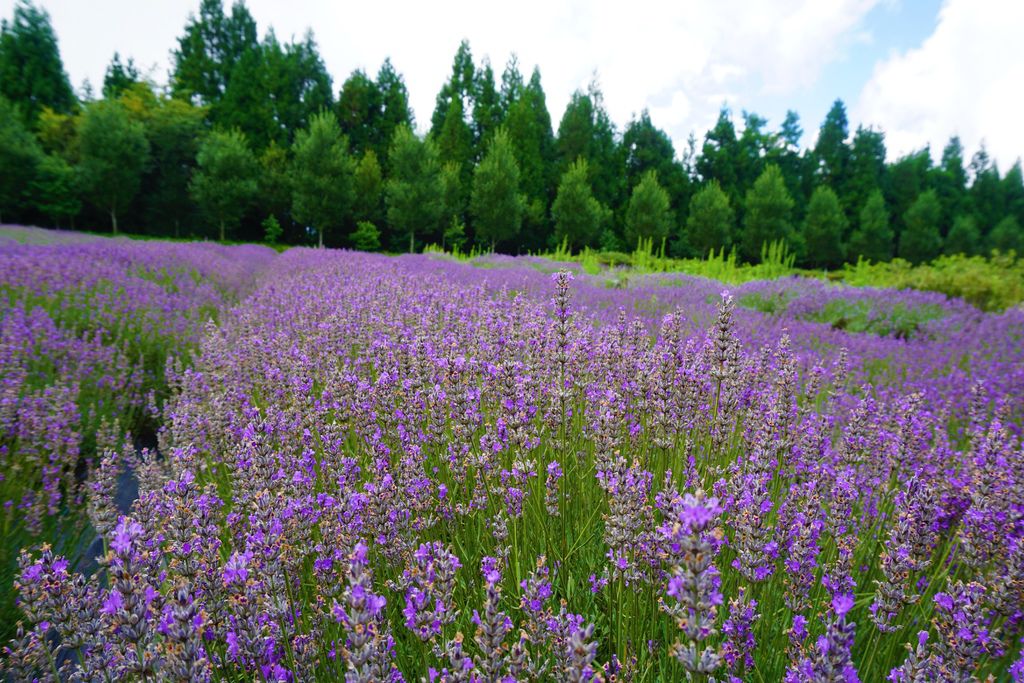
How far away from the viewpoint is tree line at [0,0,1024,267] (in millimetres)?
26891

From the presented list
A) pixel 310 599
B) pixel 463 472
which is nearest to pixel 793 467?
pixel 463 472

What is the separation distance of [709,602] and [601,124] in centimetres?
3825

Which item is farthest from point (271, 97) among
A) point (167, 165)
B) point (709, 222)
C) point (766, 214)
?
point (766, 214)

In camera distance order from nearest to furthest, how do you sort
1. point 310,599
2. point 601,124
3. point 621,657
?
point 621,657 → point 310,599 → point 601,124

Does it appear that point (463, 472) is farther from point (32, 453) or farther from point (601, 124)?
point (601, 124)

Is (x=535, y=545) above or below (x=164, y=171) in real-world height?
below

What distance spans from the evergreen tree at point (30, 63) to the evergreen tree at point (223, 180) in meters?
11.6

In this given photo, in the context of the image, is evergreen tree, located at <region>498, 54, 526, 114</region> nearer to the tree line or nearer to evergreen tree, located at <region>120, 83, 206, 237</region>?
the tree line

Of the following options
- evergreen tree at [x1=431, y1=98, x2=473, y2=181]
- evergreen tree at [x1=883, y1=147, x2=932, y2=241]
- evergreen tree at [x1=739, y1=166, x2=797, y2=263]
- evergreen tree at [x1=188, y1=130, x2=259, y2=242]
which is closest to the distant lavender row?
evergreen tree at [x1=188, y1=130, x2=259, y2=242]

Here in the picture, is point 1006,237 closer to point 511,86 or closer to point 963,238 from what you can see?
point 963,238

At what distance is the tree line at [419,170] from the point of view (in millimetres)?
26891

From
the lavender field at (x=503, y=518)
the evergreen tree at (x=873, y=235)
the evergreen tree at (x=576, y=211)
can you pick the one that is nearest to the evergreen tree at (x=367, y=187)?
the evergreen tree at (x=576, y=211)

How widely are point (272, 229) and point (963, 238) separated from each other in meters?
41.7

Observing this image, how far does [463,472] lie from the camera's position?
220cm
